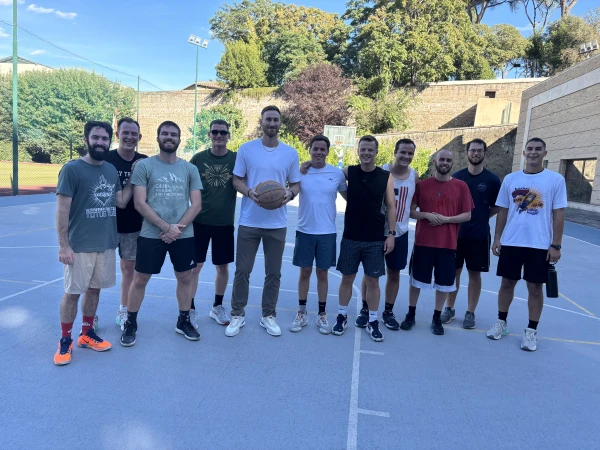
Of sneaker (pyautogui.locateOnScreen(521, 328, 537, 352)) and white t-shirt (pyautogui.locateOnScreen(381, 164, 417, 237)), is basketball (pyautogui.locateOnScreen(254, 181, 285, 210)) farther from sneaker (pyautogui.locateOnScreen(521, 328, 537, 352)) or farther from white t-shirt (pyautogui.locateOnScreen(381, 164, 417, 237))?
sneaker (pyautogui.locateOnScreen(521, 328, 537, 352))

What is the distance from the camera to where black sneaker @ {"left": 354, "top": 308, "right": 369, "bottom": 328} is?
4.07 metres

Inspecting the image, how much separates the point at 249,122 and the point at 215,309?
3725 cm

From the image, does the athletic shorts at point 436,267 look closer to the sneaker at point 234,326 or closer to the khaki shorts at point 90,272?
the sneaker at point 234,326

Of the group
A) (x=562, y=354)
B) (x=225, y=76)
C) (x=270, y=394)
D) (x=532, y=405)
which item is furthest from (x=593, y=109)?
(x=225, y=76)

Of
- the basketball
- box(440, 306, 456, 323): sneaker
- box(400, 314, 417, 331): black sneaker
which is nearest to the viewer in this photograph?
the basketball

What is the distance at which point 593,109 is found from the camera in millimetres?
17016

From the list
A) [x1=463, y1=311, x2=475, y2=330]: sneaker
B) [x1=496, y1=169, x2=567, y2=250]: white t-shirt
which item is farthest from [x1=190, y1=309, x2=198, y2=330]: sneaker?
[x1=496, y1=169, x2=567, y2=250]: white t-shirt

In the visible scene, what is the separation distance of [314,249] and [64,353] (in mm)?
2160

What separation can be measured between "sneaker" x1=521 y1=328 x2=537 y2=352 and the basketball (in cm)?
253

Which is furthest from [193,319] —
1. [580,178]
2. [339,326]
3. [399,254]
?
[580,178]

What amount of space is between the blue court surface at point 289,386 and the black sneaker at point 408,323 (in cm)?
8

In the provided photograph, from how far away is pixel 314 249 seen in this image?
3.88 m

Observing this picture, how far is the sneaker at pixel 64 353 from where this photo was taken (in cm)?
300

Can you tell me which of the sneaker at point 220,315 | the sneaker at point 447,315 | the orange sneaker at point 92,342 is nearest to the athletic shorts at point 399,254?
the sneaker at point 447,315
